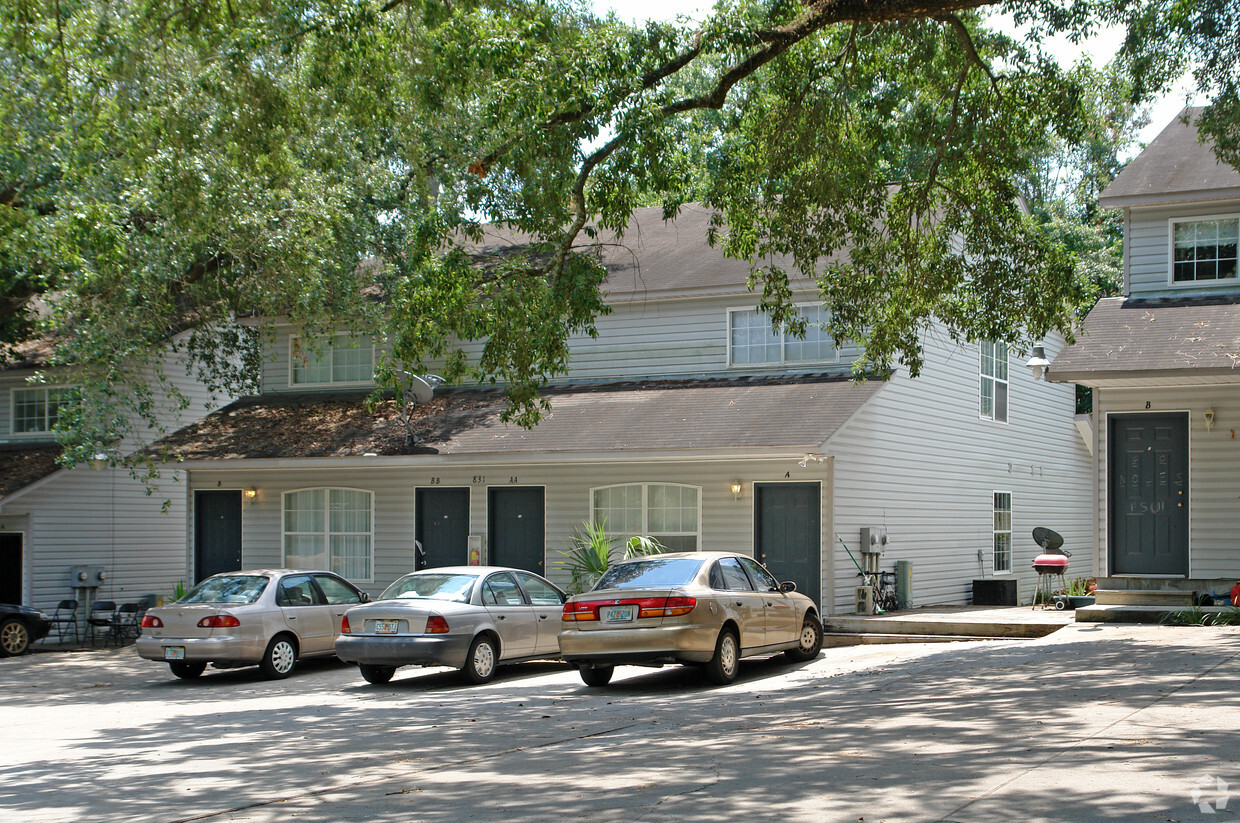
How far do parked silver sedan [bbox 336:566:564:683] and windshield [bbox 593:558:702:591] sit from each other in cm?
168

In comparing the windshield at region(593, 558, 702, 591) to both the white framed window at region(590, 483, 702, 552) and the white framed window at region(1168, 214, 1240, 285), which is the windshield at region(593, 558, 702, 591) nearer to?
the white framed window at region(590, 483, 702, 552)

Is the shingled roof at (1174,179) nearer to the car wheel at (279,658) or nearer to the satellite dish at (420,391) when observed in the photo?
the satellite dish at (420,391)

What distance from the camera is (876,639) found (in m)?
17.7

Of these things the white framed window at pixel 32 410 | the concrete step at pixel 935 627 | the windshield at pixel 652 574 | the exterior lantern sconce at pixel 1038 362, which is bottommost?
the concrete step at pixel 935 627

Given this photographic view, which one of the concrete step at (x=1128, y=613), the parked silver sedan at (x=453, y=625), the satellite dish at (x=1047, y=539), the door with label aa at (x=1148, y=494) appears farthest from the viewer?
the satellite dish at (x=1047, y=539)

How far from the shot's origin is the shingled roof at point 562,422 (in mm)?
18344

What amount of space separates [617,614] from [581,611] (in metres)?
0.46

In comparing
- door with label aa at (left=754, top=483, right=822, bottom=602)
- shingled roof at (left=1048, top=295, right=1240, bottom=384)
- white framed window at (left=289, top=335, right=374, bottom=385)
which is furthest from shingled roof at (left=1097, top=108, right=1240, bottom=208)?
white framed window at (left=289, top=335, right=374, bottom=385)

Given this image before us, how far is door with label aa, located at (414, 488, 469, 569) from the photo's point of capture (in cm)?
2195

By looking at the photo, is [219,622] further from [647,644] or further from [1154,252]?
[1154,252]

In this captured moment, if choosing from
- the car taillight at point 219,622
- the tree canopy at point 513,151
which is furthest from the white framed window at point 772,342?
the car taillight at point 219,622

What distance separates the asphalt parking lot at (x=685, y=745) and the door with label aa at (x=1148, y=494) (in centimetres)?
257

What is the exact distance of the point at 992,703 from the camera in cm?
1030

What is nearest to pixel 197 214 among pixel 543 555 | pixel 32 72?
pixel 32 72
